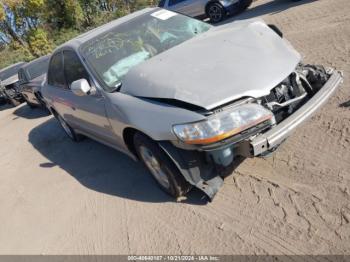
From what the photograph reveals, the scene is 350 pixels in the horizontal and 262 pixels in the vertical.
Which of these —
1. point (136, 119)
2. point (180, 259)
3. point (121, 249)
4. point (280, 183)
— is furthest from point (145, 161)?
point (280, 183)

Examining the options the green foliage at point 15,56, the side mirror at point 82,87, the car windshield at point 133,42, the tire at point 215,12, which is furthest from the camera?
the green foliage at point 15,56

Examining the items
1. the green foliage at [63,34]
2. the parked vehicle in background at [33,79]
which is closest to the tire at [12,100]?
the parked vehicle in background at [33,79]

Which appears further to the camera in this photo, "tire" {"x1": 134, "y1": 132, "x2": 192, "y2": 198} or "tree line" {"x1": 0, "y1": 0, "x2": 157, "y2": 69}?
"tree line" {"x1": 0, "y1": 0, "x2": 157, "y2": 69}

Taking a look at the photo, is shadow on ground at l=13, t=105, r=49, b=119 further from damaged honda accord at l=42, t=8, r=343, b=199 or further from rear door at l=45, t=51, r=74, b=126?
damaged honda accord at l=42, t=8, r=343, b=199

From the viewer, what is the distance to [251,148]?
2.90 metres

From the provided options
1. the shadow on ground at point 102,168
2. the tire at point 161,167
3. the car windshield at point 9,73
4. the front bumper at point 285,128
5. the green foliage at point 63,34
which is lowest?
the green foliage at point 63,34

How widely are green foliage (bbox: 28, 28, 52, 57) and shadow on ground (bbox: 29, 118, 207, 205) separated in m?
16.6

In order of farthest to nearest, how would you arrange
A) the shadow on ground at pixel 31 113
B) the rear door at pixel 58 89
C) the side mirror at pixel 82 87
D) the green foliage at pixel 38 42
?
the green foliage at pixel 38 42 < the shadow on ground at pixel 31 113 < the rear door at pixel 58 89 < the side mirror at pixel 82 87

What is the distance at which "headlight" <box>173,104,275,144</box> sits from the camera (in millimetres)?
2854

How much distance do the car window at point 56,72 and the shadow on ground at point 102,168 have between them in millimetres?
1185

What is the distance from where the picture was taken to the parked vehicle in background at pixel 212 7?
41.8 feet

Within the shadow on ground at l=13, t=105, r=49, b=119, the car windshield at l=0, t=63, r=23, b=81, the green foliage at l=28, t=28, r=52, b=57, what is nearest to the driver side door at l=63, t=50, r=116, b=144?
the shadow on ground at l=13, t=105, r=49, b=119

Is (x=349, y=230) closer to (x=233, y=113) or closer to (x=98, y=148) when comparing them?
(x=233, y=113)

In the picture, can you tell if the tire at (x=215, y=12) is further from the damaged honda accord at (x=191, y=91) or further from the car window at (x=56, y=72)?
the damaged honda accord at (x=191, y=91)
